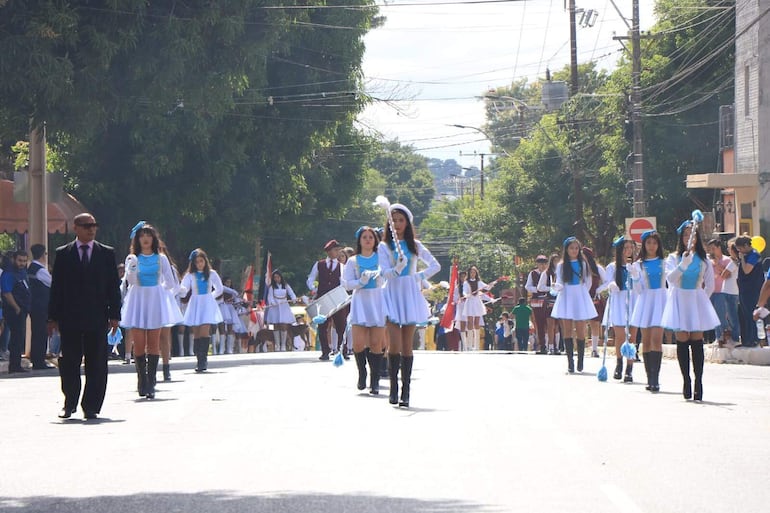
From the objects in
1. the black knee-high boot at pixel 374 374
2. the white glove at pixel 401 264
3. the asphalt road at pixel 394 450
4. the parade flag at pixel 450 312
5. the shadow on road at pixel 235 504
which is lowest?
the shadow on road at pixel 235 504

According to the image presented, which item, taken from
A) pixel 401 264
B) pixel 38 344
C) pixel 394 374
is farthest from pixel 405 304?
pixel 38 344

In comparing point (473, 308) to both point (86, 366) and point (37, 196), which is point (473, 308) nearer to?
point (37, 196)

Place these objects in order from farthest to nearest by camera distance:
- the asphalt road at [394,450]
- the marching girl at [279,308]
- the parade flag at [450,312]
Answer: the parade flag at [450,312] < the marching girl at [279,308] < the asphalt road at [394,450]

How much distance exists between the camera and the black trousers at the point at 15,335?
2327 cm

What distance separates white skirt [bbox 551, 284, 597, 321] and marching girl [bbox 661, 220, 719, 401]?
16.7 feet

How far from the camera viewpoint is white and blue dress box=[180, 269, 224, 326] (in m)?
22.4

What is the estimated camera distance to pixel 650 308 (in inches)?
686

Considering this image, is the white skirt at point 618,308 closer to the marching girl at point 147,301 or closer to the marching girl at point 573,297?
the marching girl at point 573,297

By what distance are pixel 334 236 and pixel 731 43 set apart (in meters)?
29.3

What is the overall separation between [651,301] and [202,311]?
7790 millimetres

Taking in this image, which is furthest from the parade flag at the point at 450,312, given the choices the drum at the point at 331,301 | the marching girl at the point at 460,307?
the drum at the point at 331,301

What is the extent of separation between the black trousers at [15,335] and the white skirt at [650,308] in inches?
416

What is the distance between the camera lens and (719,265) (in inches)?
988

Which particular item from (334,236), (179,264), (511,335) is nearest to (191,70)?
(179,264)
